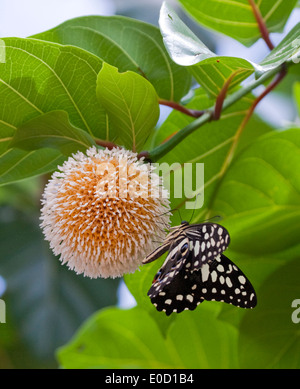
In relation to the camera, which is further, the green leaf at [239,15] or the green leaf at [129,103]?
the green leaf at [239,15]

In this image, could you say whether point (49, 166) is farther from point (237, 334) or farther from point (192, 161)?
point (237, 334)

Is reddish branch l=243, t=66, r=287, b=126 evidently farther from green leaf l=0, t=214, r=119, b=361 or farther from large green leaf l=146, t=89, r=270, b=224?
green leaf l=0, t=214, r=119, b=361

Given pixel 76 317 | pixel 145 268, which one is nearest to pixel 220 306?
pixel 145 268

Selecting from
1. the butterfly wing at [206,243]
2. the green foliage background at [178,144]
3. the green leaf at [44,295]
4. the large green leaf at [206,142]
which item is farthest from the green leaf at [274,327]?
the green leaf at [44,295]

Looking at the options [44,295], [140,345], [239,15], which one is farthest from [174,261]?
[44,295]

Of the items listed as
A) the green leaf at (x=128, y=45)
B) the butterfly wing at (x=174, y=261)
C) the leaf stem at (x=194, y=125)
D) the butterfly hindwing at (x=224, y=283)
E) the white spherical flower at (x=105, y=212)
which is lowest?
the butterfly hindwing at (x=224, y=283)

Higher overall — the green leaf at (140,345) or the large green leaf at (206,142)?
the large green leaf at (206,142)

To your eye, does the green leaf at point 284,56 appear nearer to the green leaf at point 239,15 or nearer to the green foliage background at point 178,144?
the green foliage background at point 178,144
